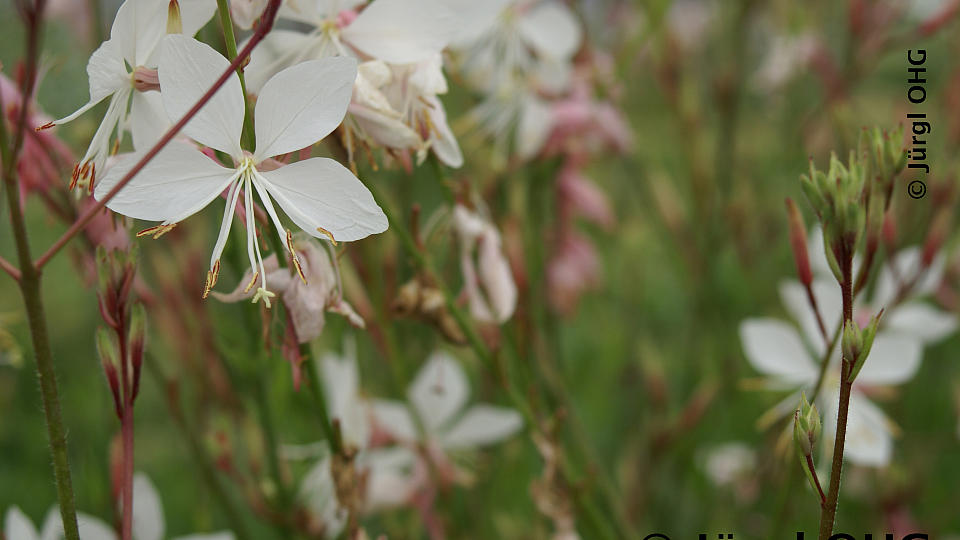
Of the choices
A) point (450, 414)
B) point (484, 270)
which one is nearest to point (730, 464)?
point (450, 414)

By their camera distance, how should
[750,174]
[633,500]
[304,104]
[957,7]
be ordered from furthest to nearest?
[750,174] → [633,500] → [957,7] → [304,104]

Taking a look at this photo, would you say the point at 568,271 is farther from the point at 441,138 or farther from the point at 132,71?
the point at 132,71

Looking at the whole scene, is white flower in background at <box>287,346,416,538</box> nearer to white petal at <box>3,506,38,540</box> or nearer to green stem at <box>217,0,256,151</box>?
white petal at <box>3,506,38,540</box>

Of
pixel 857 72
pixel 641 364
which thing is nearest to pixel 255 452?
pixel 641 364

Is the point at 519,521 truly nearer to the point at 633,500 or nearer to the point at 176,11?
the point at 633,500

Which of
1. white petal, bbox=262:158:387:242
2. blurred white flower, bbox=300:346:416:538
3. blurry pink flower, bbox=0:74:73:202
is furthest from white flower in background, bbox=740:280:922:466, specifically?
blurry pink flower, bbox=0:74:73:202

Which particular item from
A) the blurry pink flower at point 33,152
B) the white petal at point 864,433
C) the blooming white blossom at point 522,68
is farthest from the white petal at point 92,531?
the white petal at point 864,433
